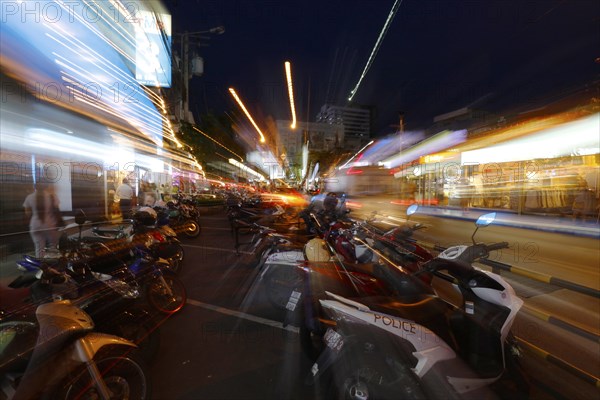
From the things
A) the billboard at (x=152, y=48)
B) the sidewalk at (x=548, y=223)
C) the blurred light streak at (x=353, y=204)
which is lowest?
the sidewalk at (x=548, y=223)

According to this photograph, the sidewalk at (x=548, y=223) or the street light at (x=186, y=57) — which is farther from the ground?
the street light at (x=186, y=57)

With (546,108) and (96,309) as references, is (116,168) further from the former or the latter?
(546,108)

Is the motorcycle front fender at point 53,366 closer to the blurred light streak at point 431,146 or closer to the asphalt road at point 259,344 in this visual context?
the asphalt road at point 259,344

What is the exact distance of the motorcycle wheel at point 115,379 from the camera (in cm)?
178

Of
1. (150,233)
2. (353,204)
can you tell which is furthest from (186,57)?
(150,233)

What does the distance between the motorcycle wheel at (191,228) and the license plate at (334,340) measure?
7759 mm

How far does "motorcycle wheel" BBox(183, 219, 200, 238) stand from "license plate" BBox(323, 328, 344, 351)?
305 inches

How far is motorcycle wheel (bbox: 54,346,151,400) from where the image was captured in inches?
69.9

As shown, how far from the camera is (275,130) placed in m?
29.1

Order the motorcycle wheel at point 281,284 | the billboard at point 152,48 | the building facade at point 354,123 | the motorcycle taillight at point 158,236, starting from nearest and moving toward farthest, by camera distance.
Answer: the motorcycle wheel at point 281,284, the motorcycle taillight at point 158,236, the billboard at point 152,48, the building facade at point 354,123

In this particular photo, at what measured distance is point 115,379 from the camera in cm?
197

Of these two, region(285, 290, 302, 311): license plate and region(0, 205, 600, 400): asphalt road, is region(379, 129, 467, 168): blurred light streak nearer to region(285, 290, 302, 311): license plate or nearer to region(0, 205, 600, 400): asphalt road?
region(0, 205, 600, 400): asphalt road

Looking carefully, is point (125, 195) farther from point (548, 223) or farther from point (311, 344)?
point (548, 223)

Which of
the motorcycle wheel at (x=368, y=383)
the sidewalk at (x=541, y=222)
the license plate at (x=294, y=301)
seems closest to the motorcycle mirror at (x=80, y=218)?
the license plate at (x=294, y=301)
